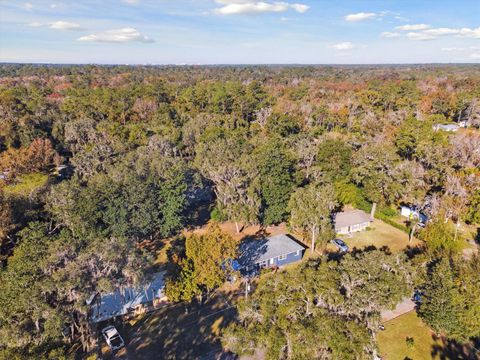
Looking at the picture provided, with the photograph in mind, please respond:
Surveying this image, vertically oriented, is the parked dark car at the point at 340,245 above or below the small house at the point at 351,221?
below

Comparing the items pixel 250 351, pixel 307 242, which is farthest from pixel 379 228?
pixel 250 351

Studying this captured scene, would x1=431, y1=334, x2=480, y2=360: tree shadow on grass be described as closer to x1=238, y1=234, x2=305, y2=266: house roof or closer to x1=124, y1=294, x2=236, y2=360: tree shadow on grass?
x1=238, y1=234, x2=305, y2=266: house roof

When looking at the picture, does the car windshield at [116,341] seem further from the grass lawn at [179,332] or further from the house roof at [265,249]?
the house roof at [265,249]

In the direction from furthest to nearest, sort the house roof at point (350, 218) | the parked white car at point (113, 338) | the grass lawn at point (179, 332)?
the house roof at point (350, 218)
the parked white car at point (113, 338)
the grass lawn at point (179, 332)

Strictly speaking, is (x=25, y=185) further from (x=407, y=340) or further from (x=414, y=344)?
(x=414, y=344)

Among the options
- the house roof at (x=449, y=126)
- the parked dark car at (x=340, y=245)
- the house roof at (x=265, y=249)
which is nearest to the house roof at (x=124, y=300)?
the house roof at (x=265, y=249)
